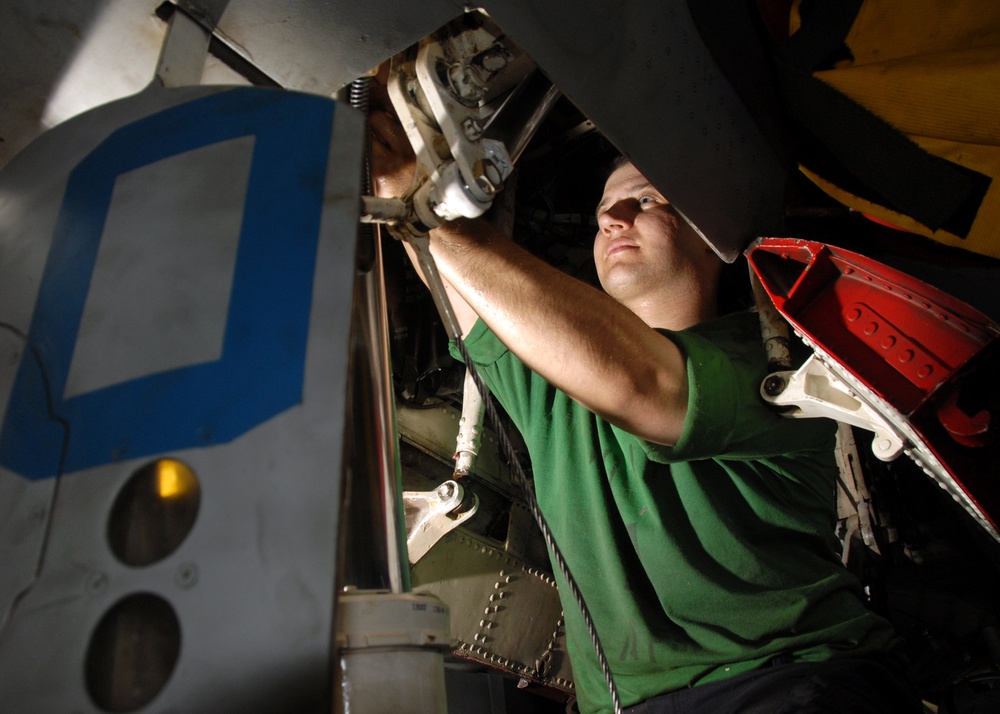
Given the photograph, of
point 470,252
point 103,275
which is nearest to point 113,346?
point 103,275

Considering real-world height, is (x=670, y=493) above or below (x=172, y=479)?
above

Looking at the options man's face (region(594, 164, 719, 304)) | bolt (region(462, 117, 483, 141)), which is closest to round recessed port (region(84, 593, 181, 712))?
bolt (region(462, 117, 483, 141))

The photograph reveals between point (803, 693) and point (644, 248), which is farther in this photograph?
point (644, 248)

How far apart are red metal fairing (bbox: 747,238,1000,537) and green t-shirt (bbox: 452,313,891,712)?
0.66 feet

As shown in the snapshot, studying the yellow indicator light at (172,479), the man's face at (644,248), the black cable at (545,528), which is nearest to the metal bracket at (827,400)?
the man's face at (644,248)

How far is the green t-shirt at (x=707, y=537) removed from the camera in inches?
50.5

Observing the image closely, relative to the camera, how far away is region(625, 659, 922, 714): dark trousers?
1147 mm

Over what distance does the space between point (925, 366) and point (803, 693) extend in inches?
27.2

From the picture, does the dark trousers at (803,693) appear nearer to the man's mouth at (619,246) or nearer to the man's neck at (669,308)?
the man's neck at (669,308)

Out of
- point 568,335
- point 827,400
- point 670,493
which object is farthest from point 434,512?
point 827,400

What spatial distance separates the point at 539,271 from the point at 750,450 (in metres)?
0.65

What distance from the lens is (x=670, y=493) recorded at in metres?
1.49

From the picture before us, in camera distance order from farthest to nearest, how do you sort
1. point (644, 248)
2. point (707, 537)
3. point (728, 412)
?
point (644, 248) → point (707, 537) → point (728, 412)

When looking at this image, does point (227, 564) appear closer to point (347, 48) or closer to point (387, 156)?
point (347, 48)
